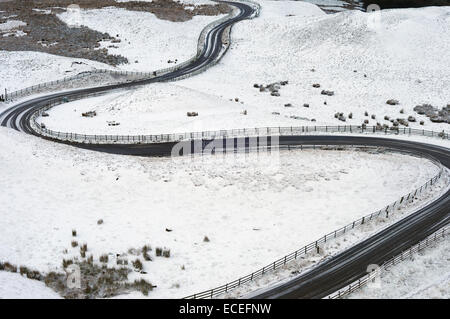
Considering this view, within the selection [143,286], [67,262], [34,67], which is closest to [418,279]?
[143,286]

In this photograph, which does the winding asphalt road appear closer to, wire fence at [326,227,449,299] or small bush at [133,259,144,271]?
wire fence at [326,227,449,299]

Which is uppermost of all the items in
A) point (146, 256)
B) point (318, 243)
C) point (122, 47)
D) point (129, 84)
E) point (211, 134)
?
point (122, 47)

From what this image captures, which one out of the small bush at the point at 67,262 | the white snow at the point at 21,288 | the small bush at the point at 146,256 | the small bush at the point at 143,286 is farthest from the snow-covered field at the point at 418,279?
the small bush at the point at 67,262

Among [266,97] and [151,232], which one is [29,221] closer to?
[151,232]

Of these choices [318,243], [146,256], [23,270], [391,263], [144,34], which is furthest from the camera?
[144,34]

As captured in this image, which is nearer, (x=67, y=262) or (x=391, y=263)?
(x=391, y=263)

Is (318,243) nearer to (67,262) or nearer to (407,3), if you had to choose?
(67,262)
